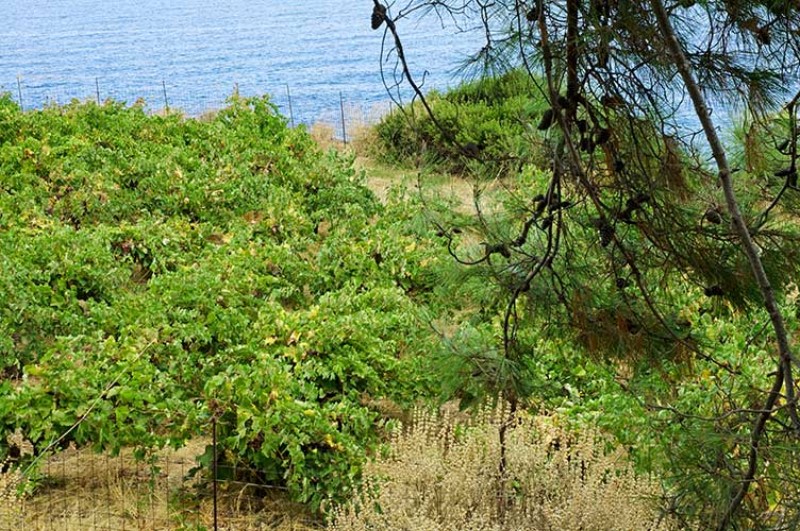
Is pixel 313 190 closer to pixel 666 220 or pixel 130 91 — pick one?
pixel 666 220

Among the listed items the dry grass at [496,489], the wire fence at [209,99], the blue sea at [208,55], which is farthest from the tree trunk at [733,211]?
the wire fence at [209,99]

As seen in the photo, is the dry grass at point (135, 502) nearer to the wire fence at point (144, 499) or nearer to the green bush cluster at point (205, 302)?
the wire fence at point (144, 499)

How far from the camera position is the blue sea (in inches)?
632

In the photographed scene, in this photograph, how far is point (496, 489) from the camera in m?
3.41

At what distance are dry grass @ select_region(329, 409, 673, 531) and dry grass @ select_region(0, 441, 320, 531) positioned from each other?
0.45m

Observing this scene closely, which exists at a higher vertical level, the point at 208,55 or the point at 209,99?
the point at 208,55

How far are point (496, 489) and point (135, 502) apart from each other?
135cm

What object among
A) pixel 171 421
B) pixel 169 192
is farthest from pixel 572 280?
pixel 169 192

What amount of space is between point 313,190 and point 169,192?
3.52ft

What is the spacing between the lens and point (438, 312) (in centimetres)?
538

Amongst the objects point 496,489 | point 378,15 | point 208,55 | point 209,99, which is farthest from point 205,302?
point 208,55

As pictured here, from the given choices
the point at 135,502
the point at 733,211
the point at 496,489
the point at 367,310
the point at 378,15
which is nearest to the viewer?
the point at 378,15

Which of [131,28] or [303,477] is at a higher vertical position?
[131,28]

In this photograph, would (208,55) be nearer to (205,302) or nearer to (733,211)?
(205,302)
